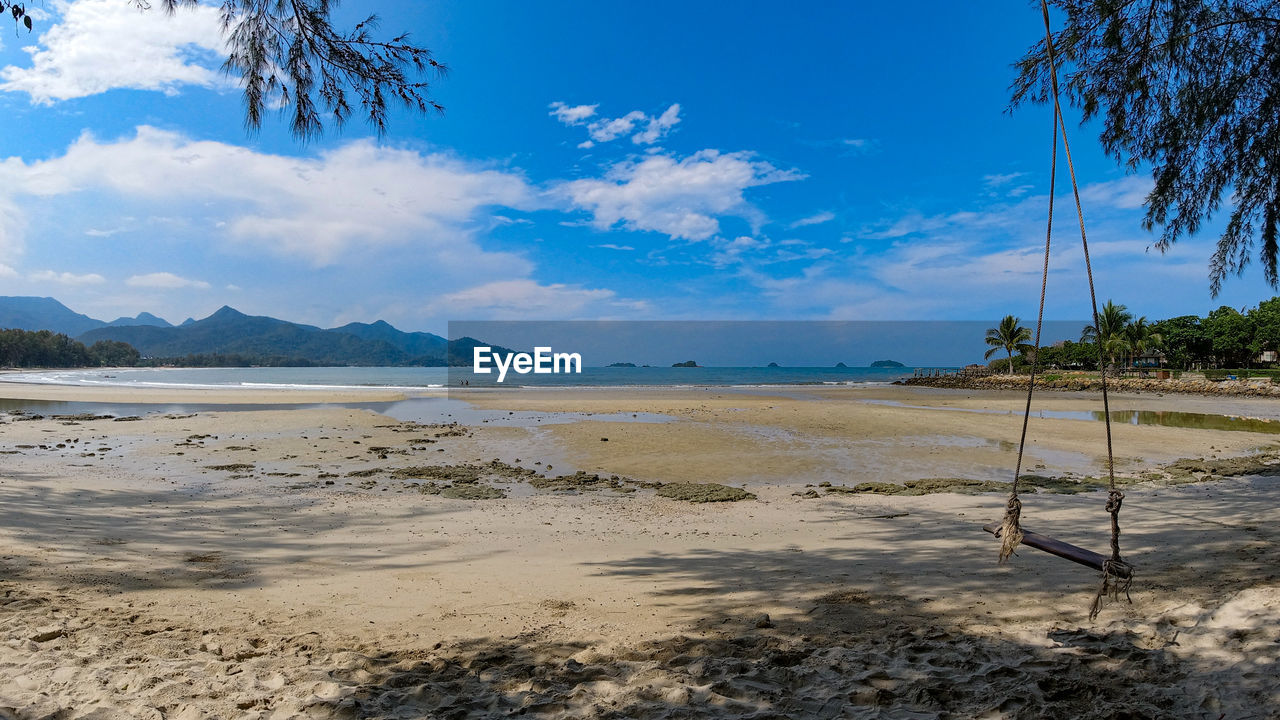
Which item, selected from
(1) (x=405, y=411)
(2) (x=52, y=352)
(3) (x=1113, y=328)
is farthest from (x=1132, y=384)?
(2) (x=52, y=352)

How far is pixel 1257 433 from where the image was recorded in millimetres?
18641

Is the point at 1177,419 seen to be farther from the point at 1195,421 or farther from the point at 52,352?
the point at 52,352

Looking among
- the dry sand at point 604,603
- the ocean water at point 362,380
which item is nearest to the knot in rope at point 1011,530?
the dry sand at point 604,603

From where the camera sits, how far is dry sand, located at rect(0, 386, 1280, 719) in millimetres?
3125

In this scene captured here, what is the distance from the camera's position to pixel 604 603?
476cm

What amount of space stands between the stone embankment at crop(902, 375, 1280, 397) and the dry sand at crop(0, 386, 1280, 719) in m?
41.4

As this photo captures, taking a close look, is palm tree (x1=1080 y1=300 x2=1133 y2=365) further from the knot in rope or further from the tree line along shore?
the knot in rope

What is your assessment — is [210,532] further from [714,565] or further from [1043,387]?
[1043,387]

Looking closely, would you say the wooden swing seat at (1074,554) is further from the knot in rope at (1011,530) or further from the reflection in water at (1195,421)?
the reflection in water at (1195,421)

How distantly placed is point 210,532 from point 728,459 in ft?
31.8

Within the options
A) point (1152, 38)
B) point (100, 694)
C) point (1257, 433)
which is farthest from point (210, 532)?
point (1257, 433)

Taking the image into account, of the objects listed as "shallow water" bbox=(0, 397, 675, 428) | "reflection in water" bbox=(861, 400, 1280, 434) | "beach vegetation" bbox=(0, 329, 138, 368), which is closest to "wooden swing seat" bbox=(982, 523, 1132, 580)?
"shallow water" bbox=(0, 397, 675, 428)

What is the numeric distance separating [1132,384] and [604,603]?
59.5 m

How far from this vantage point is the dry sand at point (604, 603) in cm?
312
